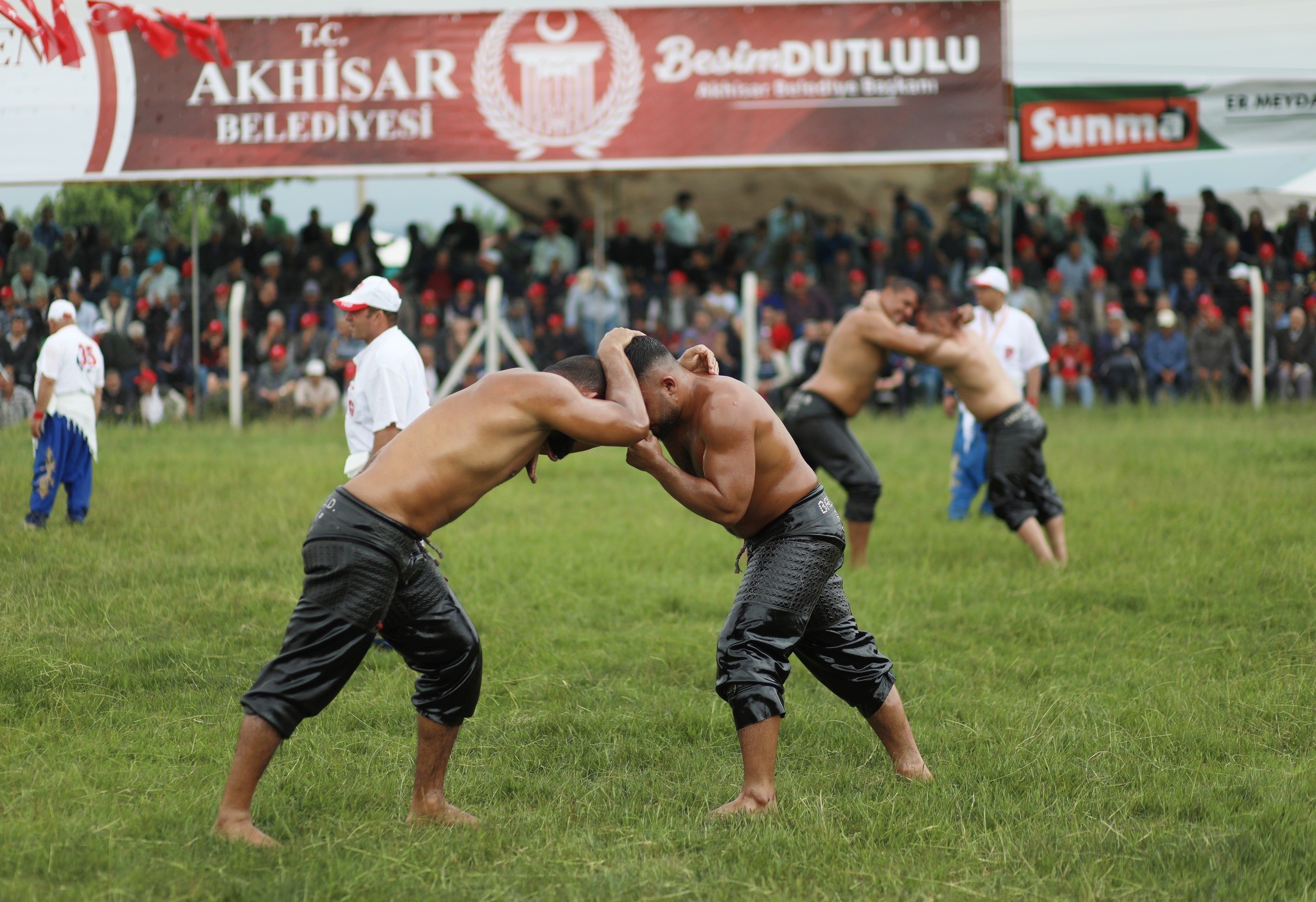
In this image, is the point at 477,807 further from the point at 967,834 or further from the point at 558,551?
the point at 558,551

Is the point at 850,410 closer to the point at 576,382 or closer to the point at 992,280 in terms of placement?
the point at 992,280

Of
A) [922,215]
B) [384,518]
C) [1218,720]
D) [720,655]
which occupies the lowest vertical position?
[1218,720]

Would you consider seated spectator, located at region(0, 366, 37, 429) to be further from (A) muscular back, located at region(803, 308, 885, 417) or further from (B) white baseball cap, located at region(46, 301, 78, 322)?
(A) muscular back, located at region(803, 308, 885, 417)

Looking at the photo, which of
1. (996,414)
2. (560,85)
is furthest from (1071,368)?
(560,85)

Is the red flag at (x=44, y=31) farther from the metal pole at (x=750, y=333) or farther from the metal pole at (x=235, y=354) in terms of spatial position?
the metal pole at (x=750, y=333)

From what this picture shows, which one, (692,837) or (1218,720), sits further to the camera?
(1218,720)

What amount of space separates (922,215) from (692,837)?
15.3 meters

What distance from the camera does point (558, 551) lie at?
9328 millimetres

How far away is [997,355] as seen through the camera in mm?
10836

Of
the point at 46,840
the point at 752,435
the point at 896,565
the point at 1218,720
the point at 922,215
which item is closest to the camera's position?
the point at 46,840

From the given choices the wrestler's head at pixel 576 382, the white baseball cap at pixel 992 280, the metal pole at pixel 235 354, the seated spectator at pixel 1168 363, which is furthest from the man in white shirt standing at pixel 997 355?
the metal pole at pixel 235 354

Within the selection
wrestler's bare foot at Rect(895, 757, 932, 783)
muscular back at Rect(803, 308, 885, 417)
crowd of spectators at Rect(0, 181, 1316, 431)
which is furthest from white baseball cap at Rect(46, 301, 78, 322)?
wrestler's bare foot at Rect(895, 757, 932, 783)

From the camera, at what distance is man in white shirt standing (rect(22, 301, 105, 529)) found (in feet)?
31.9

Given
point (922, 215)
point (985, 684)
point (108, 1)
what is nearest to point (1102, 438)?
point (922, 215)
